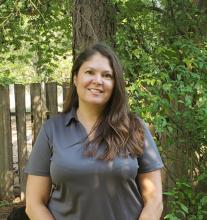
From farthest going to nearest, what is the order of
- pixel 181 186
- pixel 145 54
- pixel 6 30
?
pixel 6 30
pixel 145 54
pixel 181 186

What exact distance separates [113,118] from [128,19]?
227 cm

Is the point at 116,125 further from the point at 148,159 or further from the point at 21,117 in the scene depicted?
the point at 21,117

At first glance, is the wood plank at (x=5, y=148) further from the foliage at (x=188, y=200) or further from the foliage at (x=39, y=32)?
the foliage at (x=188, y=200)

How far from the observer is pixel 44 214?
234 centimetres

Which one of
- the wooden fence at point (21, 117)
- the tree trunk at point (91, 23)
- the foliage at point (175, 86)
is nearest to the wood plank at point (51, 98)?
the wooden fence at point (21, 117)

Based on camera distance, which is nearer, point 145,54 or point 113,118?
point 113,118

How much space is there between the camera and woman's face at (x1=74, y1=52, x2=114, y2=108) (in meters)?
2.32

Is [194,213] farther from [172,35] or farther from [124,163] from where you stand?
[172,35]

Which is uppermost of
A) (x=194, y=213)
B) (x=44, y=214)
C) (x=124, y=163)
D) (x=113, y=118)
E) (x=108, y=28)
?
(x=108, y=28)

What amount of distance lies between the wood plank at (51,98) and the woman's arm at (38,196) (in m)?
4.01

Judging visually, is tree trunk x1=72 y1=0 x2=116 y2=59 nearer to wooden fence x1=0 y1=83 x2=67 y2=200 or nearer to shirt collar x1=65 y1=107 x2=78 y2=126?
shirt collar x1=65 y1=107 x2=78 y2=126

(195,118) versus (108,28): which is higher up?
(108,28)

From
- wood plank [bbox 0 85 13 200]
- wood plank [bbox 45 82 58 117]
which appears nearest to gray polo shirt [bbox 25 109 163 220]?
wood plank [bbox 45 82 58 117]

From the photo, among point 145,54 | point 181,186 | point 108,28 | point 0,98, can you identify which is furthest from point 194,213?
point 0,98
